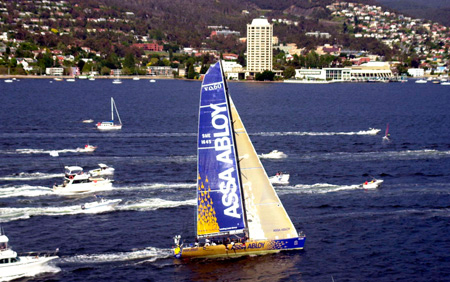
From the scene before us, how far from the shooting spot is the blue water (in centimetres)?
4331

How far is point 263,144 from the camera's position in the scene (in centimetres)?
9219

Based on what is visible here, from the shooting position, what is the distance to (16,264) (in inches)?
1590

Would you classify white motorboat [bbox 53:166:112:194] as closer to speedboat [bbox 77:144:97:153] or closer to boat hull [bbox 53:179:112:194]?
boat hull [bbox 53:179:112:194]

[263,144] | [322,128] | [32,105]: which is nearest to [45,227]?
[263,144]

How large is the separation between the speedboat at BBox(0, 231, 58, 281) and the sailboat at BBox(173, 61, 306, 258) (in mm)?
7825

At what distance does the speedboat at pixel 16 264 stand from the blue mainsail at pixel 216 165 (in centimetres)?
934

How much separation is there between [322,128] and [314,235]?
63.1 meters

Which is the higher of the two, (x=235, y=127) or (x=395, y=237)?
(x=235, y=127)

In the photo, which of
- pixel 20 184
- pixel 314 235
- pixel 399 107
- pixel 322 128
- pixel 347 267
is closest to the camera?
pixel 347 267

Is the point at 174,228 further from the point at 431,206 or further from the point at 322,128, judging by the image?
the point at 322,128

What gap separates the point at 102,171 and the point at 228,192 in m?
27.4

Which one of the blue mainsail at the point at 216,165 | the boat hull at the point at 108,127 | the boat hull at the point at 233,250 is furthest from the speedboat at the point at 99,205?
the boat hull at the point at 108,127

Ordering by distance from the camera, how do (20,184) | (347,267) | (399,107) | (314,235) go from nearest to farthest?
(347,267) → (314,235) → (20,184) → (399,107)

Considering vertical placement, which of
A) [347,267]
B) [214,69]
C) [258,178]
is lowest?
[347,267]
